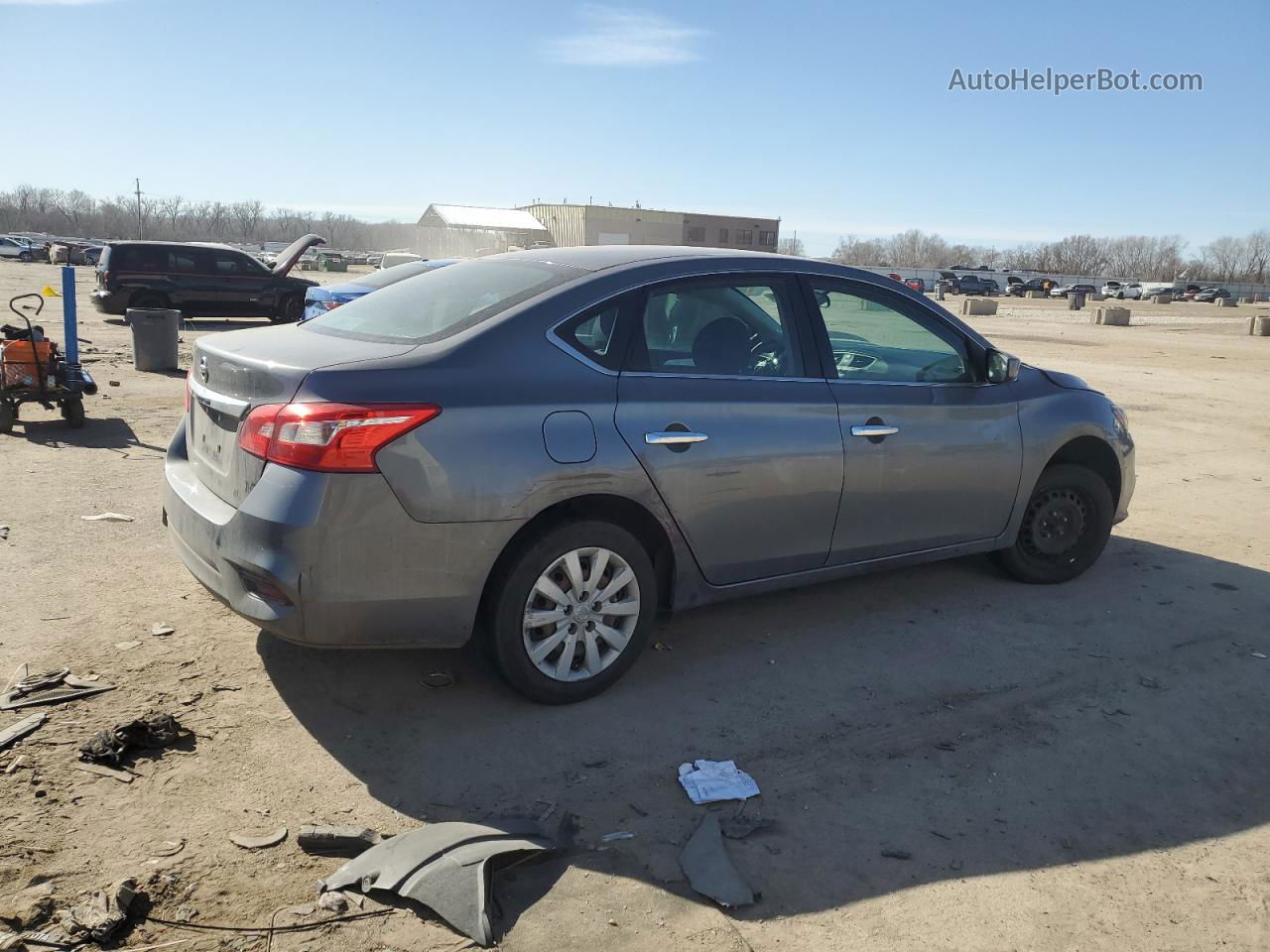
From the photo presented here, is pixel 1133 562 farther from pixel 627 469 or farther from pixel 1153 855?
pixel 627 469

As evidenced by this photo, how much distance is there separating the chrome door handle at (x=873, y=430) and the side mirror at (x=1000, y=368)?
814 millimetres

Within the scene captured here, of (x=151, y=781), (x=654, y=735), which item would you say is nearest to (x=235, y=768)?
(x=151, y=781)

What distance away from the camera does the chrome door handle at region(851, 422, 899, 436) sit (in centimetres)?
470

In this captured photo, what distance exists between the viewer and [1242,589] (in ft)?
19.7

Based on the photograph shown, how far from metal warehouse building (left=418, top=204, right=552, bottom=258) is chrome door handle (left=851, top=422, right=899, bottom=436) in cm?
6655

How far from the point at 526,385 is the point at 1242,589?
15.4 feet

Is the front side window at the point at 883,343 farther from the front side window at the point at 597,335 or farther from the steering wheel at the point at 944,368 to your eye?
the front side window at the point at 597,335

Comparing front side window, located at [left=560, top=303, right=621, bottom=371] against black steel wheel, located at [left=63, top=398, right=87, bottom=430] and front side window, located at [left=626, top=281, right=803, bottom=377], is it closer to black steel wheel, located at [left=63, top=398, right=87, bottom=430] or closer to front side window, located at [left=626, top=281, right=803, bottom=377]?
front side window, located at [left=626, top=281, right=803, bottom=377]

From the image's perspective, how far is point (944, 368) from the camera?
17.1 ft

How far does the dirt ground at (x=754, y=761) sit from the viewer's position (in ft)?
9.52

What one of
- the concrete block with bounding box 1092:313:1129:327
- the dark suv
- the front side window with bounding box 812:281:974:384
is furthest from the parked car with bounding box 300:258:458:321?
the concrete block with bounding box 1092:313:1129:327

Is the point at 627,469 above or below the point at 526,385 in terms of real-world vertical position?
below

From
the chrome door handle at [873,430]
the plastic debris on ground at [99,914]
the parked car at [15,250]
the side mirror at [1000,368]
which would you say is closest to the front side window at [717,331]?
the chrome door handle at [873,430]

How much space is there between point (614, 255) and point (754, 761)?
226cm
